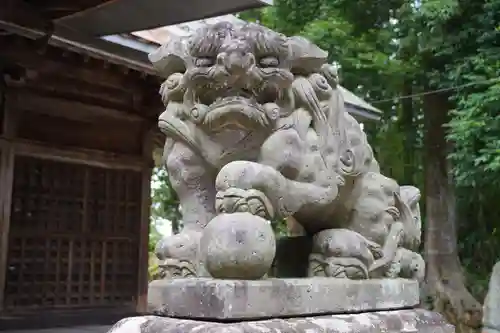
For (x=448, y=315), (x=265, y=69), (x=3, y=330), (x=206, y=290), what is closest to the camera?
(x=206, y=290)

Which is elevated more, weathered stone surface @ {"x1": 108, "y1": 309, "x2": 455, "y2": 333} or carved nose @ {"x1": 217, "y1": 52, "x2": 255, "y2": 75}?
carved nose @ {"x1": 217, "y1": 52, "x2": 255, "y2": 75}

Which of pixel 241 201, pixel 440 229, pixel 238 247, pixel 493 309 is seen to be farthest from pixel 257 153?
pixel 440 229

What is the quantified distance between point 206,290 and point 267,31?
932 millimetres

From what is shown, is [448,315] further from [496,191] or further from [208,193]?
[208,193]

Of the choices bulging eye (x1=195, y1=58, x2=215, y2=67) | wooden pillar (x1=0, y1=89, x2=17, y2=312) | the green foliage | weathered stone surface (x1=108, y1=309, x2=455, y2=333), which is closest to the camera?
weathered stone surface (x1=108, y1=309, x2=455, y2=333)

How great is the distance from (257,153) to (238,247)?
1.44 feet

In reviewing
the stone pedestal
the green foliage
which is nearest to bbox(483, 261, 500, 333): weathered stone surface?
the stone pedestal

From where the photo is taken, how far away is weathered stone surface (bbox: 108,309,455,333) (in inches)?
70.4

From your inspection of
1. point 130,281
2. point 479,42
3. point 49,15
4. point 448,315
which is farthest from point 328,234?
point 448,315

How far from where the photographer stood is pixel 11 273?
5426 millimetres

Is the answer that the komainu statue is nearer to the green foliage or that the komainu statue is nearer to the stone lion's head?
the stone lion's head

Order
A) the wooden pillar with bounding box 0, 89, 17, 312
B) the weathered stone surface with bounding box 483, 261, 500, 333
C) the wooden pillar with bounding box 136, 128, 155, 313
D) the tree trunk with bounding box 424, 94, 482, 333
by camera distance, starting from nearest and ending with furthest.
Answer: the wooden pillar with bounding box 0, 89, 17, 312, the weathered stone surface with bounding box 483, 261, 500, 333, the wooden pillar with bounding box 136, 128, 155, 313, the tree trunk with bounding box 424, 94, 482, 333

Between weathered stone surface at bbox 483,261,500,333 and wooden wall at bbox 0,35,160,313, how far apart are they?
3405 mm

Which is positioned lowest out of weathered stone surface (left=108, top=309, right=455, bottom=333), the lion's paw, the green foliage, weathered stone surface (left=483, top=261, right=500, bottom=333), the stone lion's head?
weathered stone surface (left=483, top=261, right=500, bottom=333)
